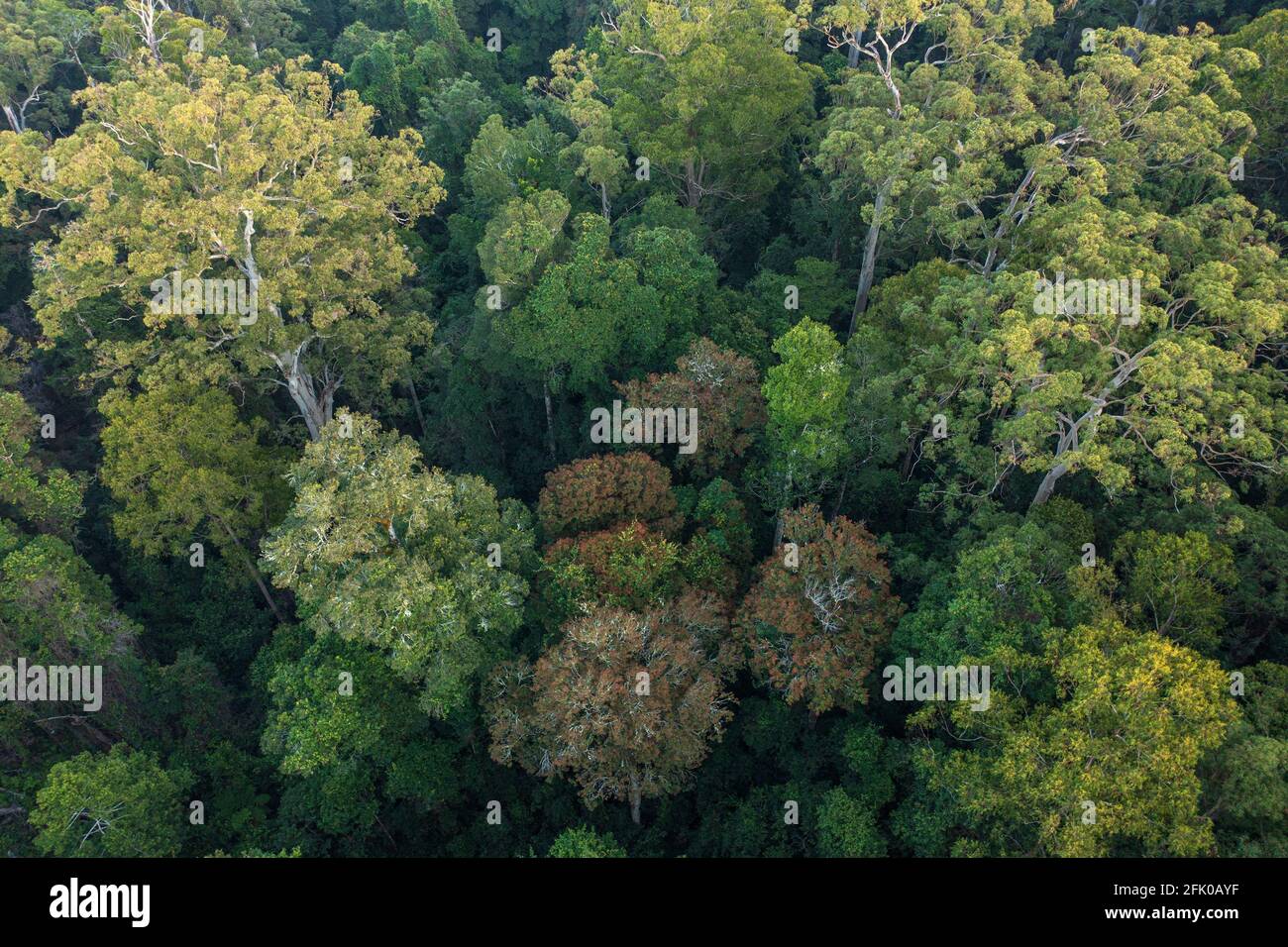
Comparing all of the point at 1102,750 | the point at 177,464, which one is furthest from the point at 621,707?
the point at 177,464

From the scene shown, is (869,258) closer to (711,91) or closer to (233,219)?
(711,91)

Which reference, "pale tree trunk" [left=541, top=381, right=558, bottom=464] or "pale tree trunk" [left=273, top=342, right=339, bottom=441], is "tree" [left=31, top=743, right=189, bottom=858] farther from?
"pale tree trunk" [left=541, top=381, right=558, bottom=464]

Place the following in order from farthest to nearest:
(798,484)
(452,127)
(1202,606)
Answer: (452,127) < (798,484) < (1202,606)

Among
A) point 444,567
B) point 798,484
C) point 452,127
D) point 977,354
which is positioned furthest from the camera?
point 452,127

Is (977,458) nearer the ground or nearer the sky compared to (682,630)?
nearer the sky

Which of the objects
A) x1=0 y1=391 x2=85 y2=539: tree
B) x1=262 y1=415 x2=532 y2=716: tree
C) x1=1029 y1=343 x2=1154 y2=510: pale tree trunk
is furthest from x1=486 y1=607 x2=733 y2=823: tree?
x1=0 y1=391 x2=85 y2=539: tree
